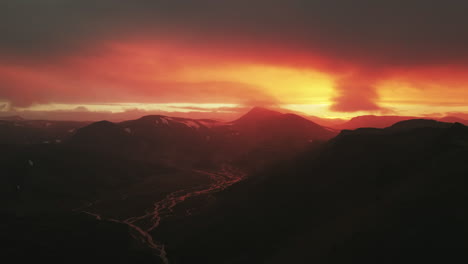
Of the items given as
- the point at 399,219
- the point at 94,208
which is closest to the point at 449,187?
the point at 399,219

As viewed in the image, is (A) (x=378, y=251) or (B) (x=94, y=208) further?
(B) (x=94, y=208)

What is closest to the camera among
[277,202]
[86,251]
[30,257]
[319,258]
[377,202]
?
[319,258]

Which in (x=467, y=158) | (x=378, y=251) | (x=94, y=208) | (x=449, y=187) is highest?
(x=467, y=158)

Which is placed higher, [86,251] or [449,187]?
[449,187]

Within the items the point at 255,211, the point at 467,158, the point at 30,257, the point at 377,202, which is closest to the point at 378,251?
the point at 377,202

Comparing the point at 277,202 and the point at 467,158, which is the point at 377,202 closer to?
the point at 467,158

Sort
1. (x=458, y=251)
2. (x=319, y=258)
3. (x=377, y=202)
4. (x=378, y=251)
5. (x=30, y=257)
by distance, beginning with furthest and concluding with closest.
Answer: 1. (x=30, y=257)
2. (x=377, y=202)
3. (x=319, y=258)
4. (x=378, y=251)
5. (x=458, y=251)
